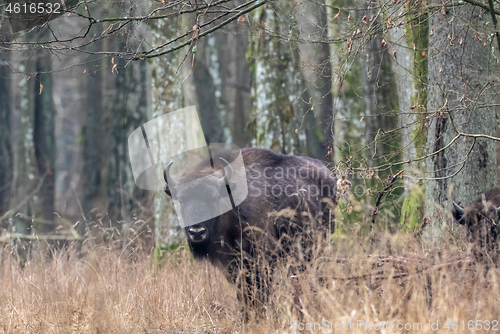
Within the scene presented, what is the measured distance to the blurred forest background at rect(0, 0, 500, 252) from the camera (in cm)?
454

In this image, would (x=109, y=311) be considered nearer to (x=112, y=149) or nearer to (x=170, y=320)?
(x=170, y=320)

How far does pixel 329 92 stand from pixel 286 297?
2.32m

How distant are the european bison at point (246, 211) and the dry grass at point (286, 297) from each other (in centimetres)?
32

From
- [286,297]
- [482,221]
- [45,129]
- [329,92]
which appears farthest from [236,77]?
[286,297]

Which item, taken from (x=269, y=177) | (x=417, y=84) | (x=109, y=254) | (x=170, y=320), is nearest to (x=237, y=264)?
(x=170, y=320)

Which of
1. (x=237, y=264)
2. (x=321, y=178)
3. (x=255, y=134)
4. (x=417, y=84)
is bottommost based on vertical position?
(x=237, y=264)

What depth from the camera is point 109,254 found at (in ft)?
19.4

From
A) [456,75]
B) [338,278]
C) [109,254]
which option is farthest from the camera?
[109,254]

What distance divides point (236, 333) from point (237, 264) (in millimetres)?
974

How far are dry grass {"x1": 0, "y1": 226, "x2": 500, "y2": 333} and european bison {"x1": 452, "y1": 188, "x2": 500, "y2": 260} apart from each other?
293 millimetres

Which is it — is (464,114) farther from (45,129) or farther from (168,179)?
(45,129)

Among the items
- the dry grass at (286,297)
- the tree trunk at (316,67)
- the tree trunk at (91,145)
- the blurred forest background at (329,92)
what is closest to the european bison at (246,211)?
the dry grass at (286,297)
